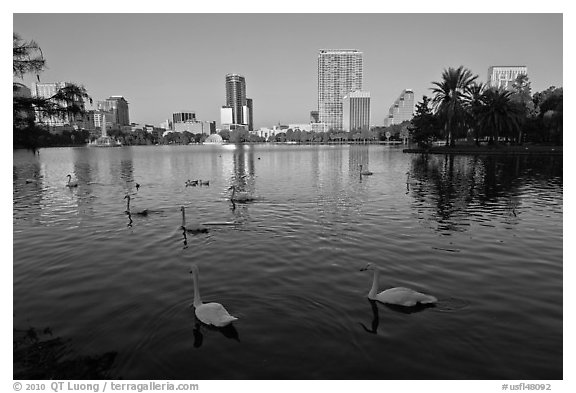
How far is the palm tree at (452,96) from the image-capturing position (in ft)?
241

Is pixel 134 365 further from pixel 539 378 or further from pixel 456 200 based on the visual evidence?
pixel 456 200

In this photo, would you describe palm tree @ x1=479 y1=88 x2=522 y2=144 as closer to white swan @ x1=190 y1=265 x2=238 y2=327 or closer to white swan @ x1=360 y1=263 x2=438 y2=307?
white swan @ x1=360 y1=263 x2=438 y2=307

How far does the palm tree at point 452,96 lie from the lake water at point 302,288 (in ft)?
189

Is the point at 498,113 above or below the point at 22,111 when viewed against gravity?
above

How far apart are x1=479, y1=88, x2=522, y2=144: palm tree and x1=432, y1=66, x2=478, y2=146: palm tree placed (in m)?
4.20

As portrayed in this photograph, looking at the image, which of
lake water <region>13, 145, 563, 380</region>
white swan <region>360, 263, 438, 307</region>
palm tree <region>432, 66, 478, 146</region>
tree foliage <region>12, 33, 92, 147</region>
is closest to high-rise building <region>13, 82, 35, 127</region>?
tree foliage <region>12, 33, 92, 147</region>

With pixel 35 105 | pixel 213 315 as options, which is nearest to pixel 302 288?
pixel 213 315

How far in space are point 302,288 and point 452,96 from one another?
7398cm

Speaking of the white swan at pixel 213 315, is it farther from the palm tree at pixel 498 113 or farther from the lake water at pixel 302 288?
A: the palm tree at pixel 498 113

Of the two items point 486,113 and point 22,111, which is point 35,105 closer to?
point 22,111

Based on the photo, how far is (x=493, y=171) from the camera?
4122 centimetres

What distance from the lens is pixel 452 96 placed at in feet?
243

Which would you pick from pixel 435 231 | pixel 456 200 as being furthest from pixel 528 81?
pixel 435 231

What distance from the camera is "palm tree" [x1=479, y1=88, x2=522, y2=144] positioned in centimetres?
7188
